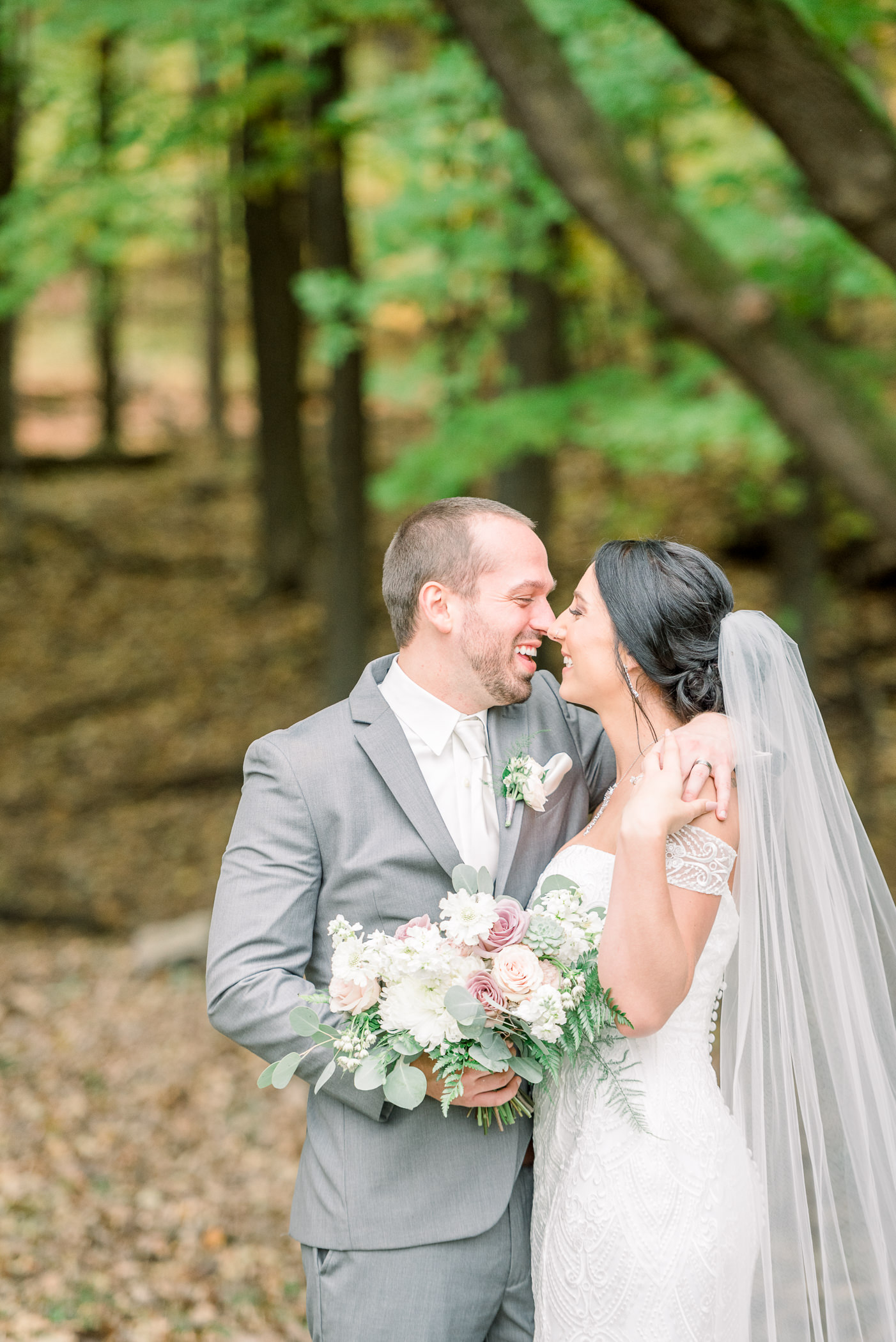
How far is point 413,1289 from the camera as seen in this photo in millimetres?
2539

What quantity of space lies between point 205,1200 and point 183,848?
17.6 feet

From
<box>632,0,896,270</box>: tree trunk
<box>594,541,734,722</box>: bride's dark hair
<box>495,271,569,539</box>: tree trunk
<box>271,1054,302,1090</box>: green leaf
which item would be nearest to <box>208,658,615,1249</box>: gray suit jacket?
<box>271,1054,302,1090</box>: green leaf

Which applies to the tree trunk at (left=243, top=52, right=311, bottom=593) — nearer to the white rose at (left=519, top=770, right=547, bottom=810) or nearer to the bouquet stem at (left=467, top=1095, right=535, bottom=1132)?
the white rose at (left=519, top=770, right=547, bottom=810)

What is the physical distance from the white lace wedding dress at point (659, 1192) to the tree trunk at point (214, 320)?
18808 mm

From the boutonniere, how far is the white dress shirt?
0.19 feet

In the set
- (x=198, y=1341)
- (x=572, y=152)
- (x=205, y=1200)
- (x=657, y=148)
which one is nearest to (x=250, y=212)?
(x=657, y=148)

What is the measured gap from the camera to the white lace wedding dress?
251cm

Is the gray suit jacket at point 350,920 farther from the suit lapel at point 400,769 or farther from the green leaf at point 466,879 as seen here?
the green leaf at point 466,879

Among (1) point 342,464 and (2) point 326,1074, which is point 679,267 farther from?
(1) point 342,464

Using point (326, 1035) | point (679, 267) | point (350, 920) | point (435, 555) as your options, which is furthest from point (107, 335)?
point (326, 1035)

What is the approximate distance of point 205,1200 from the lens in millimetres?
5559

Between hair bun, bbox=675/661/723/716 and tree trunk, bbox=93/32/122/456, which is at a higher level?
tree trunk, bbox=93/32/122/456

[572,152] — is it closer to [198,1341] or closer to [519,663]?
[519,663]

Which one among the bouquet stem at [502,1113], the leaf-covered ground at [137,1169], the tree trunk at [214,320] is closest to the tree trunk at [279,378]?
the tree trunk at [214,320]
